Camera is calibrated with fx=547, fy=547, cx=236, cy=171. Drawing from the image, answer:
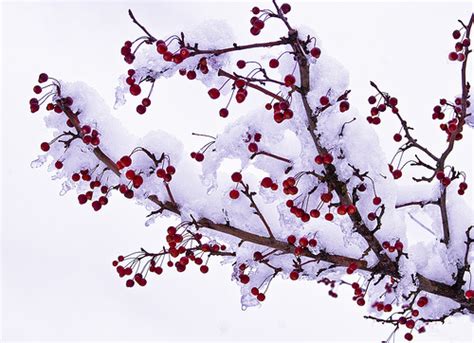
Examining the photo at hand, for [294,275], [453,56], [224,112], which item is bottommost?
[294,275]

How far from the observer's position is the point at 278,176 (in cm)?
361

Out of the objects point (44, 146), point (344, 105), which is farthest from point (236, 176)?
point (44, 146)

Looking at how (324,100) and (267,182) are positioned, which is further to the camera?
(267,182)

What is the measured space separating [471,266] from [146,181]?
266 centimetres

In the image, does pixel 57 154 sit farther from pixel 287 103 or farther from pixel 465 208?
pixel 465 208

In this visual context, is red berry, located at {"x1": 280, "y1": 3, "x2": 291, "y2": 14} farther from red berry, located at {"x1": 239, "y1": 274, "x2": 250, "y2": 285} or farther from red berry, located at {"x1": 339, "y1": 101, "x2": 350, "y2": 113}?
red berry, located at {"x1": 239, "y1": 274, "x2": 250, "y2": 285}

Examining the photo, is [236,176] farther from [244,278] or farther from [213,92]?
[244,278]

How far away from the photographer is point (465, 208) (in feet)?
13.6

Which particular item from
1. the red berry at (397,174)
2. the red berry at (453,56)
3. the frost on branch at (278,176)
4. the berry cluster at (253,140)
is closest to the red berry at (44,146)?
the frost on branch at (278,176)

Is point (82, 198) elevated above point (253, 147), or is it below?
below

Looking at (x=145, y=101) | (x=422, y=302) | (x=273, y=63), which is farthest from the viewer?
(x=422, y=302)

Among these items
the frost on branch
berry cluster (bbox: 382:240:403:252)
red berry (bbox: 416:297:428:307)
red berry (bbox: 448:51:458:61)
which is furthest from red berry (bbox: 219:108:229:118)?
red berry (bbox: 416:297:428:307)

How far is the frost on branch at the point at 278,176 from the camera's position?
3.05 meters

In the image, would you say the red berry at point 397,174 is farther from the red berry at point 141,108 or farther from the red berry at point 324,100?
the red berry at point 141,108
